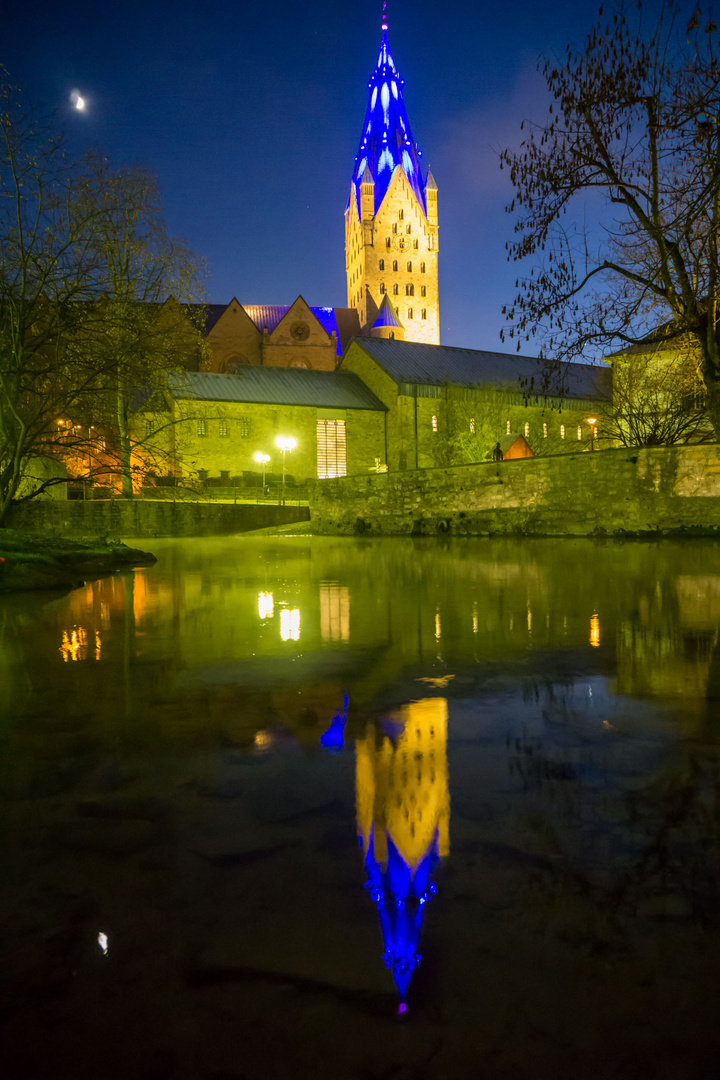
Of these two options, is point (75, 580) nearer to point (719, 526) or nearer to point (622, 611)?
point (622, 611)

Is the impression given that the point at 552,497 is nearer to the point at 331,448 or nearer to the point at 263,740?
the point at 263,740

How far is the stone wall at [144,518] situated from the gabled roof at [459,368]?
1025 inches

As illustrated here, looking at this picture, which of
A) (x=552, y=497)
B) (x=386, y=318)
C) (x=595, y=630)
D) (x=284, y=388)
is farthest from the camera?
(x=386, y=318)

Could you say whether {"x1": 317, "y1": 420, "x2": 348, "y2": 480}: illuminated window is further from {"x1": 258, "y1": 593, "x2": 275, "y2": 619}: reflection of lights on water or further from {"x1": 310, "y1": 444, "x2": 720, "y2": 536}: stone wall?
{"x1": 258, "y1": 593, "x2": 275, "y2": 619}: reflection of lights on water

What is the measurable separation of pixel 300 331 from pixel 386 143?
57.7m

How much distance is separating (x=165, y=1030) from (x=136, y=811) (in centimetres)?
81

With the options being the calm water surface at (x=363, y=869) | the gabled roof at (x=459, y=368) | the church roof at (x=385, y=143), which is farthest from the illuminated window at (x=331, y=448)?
the church roof at (x=385, y=143)

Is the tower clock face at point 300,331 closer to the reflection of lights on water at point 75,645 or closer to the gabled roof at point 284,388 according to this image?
the gabled roof at point 284,388

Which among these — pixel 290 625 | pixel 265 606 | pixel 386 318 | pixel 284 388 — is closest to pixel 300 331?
pixel 284 388

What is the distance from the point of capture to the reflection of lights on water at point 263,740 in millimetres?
2214

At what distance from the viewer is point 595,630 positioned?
4238 mm

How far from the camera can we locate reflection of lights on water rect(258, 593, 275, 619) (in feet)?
17.3

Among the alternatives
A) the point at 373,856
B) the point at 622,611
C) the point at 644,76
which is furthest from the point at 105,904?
the point at 644,76

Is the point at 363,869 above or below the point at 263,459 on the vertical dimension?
below
